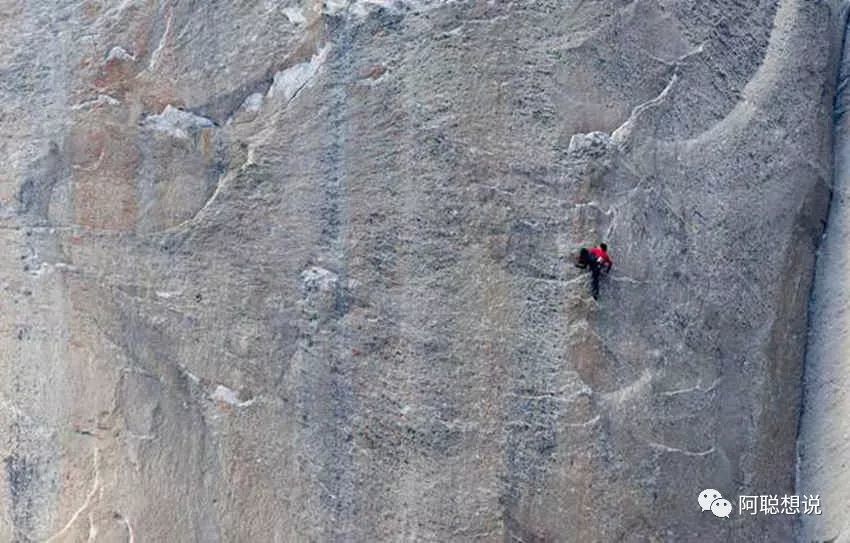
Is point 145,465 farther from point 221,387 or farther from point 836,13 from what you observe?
point 836,13

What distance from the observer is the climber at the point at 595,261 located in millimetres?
3504

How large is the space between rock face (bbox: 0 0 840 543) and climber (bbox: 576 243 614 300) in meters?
0.03

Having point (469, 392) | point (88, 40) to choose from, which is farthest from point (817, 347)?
point (88, 40)

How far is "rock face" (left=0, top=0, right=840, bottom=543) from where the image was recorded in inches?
139

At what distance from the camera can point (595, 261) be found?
3504mm

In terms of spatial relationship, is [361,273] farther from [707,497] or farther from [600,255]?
[707,497]

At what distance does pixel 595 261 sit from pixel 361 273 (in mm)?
860

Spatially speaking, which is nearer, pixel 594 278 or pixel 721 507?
pixel 594 278

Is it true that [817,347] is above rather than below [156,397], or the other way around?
below

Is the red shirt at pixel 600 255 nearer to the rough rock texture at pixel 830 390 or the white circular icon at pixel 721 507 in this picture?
the white circular icon at pixel 721 507

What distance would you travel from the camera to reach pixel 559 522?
11.7 ft

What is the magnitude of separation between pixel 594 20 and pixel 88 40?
6.30 feet

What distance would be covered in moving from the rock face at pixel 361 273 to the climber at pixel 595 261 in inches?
1.4

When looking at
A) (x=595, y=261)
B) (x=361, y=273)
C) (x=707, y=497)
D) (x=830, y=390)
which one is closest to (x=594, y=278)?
(x=595, y=261)
